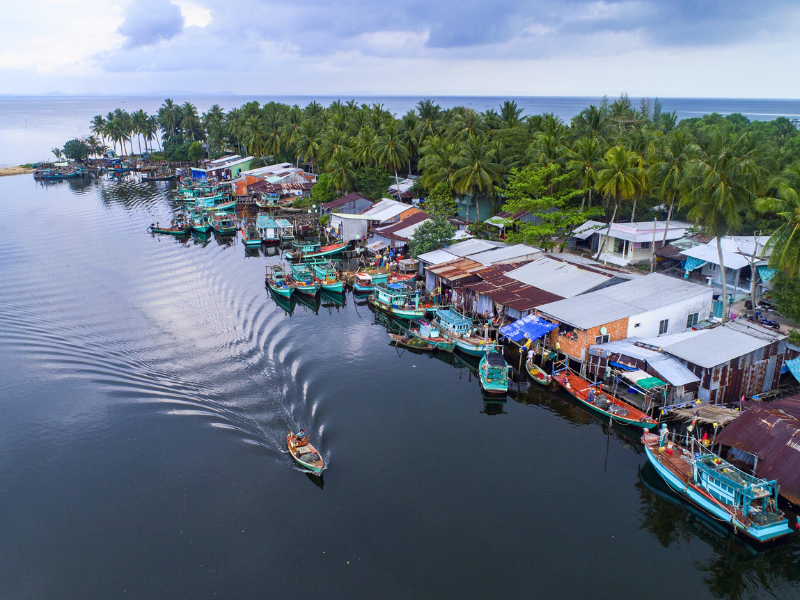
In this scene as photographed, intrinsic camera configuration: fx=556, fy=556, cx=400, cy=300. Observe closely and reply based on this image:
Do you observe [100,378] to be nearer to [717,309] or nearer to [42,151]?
[717,309]

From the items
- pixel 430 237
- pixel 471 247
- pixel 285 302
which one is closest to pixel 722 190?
pixel 471 247

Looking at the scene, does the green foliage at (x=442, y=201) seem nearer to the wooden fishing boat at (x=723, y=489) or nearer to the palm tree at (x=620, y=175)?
the palm tree at (x=620, y=175)

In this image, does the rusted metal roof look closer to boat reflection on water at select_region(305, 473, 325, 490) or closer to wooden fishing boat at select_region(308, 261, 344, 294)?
boat reflection on water at select_region(305, 473, 325, 490)

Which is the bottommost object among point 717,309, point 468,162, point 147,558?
point 147,558

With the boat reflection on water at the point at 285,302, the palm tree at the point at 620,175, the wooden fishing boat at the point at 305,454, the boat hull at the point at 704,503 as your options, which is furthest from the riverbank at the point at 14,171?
the boat hull at the point at 704,503

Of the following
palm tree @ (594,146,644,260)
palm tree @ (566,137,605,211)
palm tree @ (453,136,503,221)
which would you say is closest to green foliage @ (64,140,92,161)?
palm tree @ (453,136,503,221)

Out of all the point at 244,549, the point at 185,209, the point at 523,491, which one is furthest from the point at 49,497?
the point at 185,209
